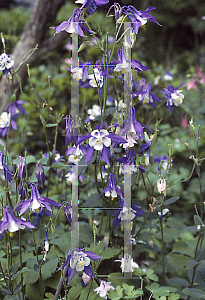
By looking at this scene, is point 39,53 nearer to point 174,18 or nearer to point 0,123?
point 0,123

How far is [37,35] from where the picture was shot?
2119 millimetres

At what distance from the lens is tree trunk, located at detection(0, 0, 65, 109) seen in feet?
6.54

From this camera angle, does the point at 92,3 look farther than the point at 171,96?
No

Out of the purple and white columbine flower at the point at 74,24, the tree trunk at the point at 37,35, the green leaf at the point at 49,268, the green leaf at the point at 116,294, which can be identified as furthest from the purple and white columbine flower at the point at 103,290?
the tree trunk at the point at 37,35

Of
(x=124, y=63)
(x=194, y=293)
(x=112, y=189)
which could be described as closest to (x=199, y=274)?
(x=194, y=293)

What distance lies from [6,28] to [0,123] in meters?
2.39

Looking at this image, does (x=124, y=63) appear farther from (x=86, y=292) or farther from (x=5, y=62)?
(x=86, y=292)

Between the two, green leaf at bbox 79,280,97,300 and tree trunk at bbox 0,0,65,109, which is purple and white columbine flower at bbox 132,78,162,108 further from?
tree trunk at bbox 0,0,65,109

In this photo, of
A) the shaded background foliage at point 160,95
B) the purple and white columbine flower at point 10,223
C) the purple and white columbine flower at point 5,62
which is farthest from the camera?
the shaded background foliage at point 160,95

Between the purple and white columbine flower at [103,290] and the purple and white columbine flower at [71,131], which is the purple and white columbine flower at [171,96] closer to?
the purple and white columbine flower at [71,131]

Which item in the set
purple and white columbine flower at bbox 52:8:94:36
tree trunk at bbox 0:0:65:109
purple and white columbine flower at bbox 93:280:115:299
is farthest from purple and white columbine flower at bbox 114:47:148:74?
tree trunk at bbox 0:0:65:109

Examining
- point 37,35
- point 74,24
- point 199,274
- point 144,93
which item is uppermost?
point 37,35

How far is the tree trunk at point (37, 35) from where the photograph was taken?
6.54 feet

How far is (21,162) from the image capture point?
0.79m
